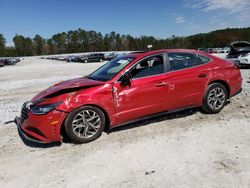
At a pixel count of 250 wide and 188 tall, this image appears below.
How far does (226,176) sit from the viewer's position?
11.6 feet

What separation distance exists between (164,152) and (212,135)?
3.83 feet

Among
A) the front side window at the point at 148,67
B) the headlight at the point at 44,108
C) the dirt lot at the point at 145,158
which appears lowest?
the dirt lot at the point at 145,158

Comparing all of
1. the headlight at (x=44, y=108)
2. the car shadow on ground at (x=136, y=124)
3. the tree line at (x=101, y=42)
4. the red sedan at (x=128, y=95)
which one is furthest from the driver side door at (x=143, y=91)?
the tree line at (x=101, y=42)

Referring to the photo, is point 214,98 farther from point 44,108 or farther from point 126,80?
point 44,108

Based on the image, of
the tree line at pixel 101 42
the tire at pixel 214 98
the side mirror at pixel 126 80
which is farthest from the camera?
the tree line at pixel 101 42

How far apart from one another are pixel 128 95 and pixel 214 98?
89.5 inches

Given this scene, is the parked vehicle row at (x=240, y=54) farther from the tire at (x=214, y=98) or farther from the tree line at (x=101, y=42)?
the tree line at (x=101, y=42)

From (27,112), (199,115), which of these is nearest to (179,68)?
(199,115)

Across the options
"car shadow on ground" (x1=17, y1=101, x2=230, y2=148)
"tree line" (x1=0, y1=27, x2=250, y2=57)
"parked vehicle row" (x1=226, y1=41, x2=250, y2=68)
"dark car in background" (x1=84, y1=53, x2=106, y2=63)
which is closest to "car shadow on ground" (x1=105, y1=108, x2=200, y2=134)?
"car shadow on ground" (x1=17, y1=101, x2=230, y2=148)

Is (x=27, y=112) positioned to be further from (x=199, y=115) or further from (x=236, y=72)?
(x=236, y=72)

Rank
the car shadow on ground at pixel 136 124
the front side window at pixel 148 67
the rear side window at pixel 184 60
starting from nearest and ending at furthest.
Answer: the car shadow on ground at pixel 136 124, the front side window at pixel 148 67, the rear side window at pixel 184 60

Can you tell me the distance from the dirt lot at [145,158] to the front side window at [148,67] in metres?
1.09

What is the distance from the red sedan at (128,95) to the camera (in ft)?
15.5

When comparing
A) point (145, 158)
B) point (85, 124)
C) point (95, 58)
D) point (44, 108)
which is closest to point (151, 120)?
point (85, 124)
